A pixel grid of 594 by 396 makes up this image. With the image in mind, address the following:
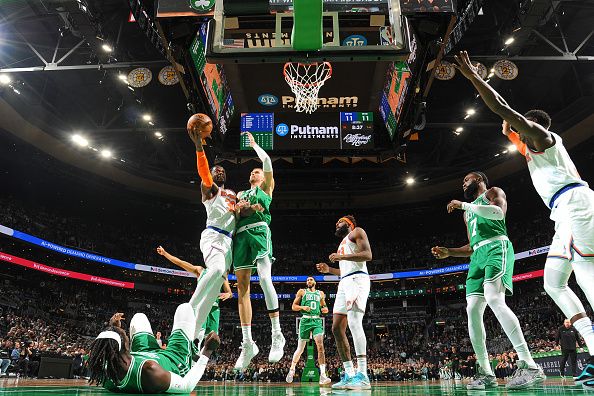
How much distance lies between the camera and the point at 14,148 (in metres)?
23.0

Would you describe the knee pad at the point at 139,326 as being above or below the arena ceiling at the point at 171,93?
below

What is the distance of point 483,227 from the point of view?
531 cm

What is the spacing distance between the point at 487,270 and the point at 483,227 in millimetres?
546

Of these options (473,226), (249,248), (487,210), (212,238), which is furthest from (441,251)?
(212,238)

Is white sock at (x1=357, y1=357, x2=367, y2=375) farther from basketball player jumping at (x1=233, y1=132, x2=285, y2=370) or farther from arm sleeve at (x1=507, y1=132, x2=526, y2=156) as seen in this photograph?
arm sleeve at (x1=507, y1=132, x2=526, y2=156)

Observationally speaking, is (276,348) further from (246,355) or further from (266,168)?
(266,168)

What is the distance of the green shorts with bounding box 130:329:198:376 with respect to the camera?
360cm

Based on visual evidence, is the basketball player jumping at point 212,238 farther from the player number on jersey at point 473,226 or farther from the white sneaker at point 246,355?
the player number on jersey at point 473,226

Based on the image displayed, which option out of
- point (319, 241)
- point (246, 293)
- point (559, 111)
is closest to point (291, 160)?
point (246, 293)

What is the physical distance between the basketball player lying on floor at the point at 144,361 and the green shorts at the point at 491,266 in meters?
3.16

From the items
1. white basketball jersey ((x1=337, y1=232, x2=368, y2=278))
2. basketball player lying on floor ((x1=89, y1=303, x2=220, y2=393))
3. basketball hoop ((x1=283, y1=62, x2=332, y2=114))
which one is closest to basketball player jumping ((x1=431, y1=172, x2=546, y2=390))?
white basketball jersey ((x1=337, y1=232, x2=368, y2=278))

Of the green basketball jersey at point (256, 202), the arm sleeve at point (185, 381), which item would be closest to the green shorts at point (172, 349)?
the arm sleeve at point (185, 381)

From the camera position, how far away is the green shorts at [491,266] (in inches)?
197

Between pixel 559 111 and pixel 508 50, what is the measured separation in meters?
9.72
